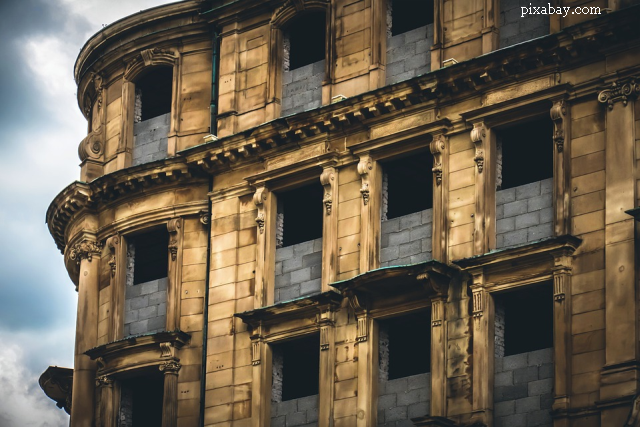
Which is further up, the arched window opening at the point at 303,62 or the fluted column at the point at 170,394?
the arched window opening at the point at 303,62

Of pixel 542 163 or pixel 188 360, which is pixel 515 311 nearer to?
pixel 542 163

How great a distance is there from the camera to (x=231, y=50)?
5472 centimetres

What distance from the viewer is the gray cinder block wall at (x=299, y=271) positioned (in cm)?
4991

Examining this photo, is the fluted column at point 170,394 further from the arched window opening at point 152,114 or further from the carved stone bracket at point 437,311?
the carved stone bracket at point 437,311

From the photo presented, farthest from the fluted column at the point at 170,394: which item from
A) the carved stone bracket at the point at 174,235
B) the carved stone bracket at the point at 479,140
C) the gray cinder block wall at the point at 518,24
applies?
the gray cinder block wall at the point at 518,24

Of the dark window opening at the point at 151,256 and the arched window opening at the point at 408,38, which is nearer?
the arched window opening at the point at 408,38

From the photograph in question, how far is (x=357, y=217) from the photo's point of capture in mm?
49344

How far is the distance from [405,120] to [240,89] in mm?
6852

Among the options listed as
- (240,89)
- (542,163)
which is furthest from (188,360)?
(542,163)

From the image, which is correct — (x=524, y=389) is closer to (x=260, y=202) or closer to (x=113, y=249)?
(x=260, y=202)

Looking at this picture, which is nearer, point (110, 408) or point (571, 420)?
point (571, 420)

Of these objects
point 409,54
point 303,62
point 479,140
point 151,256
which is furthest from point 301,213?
point 479,140

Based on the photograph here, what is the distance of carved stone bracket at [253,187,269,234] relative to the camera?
5138 cm

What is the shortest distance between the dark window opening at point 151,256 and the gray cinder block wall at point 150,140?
2.45m
